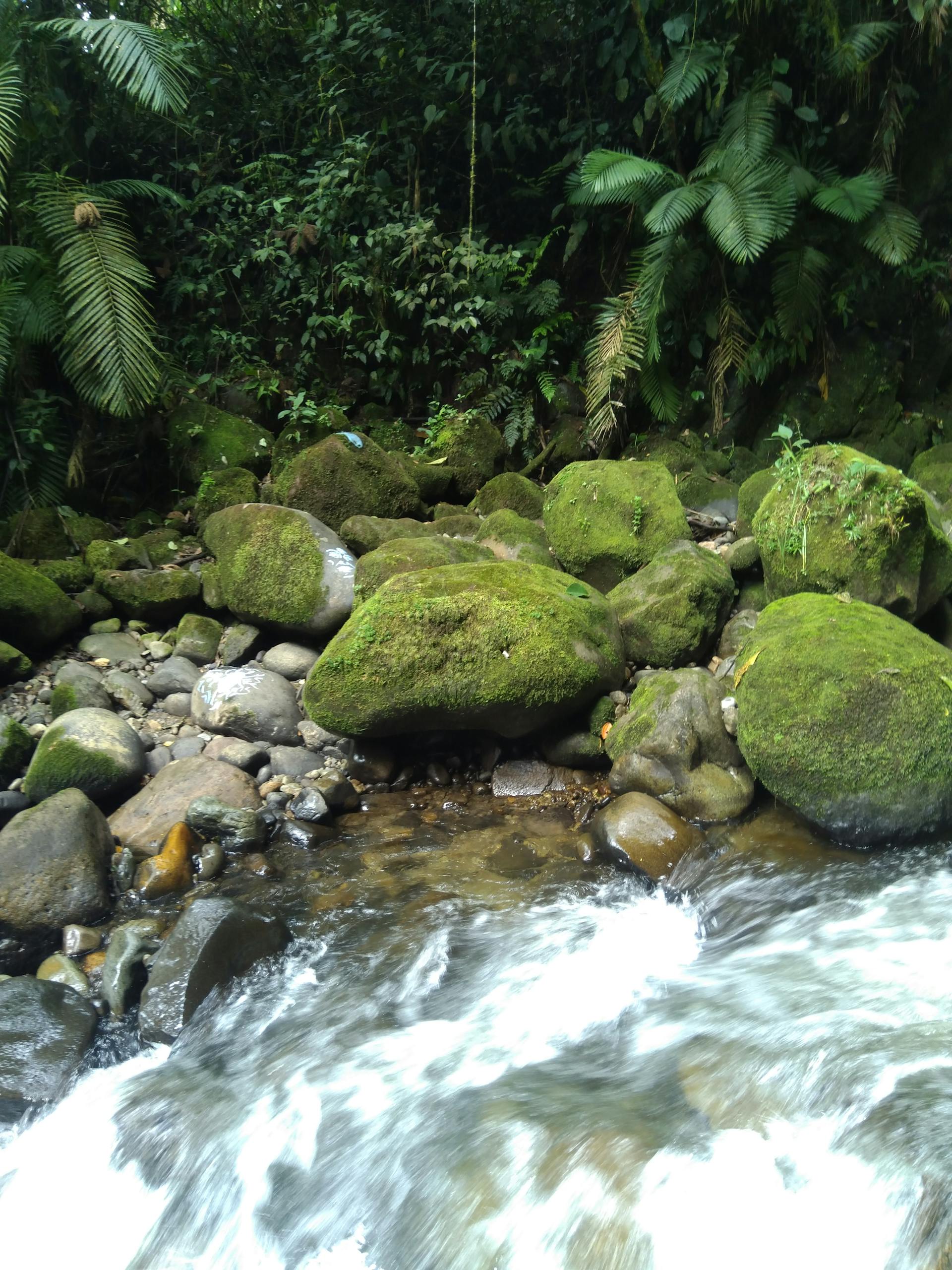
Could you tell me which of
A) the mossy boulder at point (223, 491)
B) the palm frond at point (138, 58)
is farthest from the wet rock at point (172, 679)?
the palm frond at point (138, 58)

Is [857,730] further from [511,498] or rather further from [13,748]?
[13,748]

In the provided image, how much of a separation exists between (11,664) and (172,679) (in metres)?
1.01

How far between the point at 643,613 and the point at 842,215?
4123mm

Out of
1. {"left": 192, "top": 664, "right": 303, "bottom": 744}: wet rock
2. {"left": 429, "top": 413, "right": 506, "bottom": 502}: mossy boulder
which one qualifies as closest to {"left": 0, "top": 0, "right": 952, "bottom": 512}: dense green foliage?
{"left": 429, "top": 413, "right": 506, "bottom": 502}: mossy boulder

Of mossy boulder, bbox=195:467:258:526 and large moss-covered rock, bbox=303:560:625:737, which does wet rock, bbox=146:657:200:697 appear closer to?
large moss-covered rock, bbox=303:560:625:737

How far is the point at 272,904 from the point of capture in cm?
430

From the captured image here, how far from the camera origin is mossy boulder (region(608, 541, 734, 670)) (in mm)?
5461

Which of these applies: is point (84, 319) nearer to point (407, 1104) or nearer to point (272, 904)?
point (272, 904)

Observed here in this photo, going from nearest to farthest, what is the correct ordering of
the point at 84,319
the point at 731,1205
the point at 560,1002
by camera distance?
the point at 731,1205 < the point at 560,1002 < the point at 84,319

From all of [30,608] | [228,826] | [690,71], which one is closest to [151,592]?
[30,608]

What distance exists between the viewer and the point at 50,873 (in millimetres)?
4188

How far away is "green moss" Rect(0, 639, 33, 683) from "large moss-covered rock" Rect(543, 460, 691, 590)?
3.67 metres

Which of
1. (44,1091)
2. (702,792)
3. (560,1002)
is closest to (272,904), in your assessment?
(44,1091)

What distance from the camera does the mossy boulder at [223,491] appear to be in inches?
305
